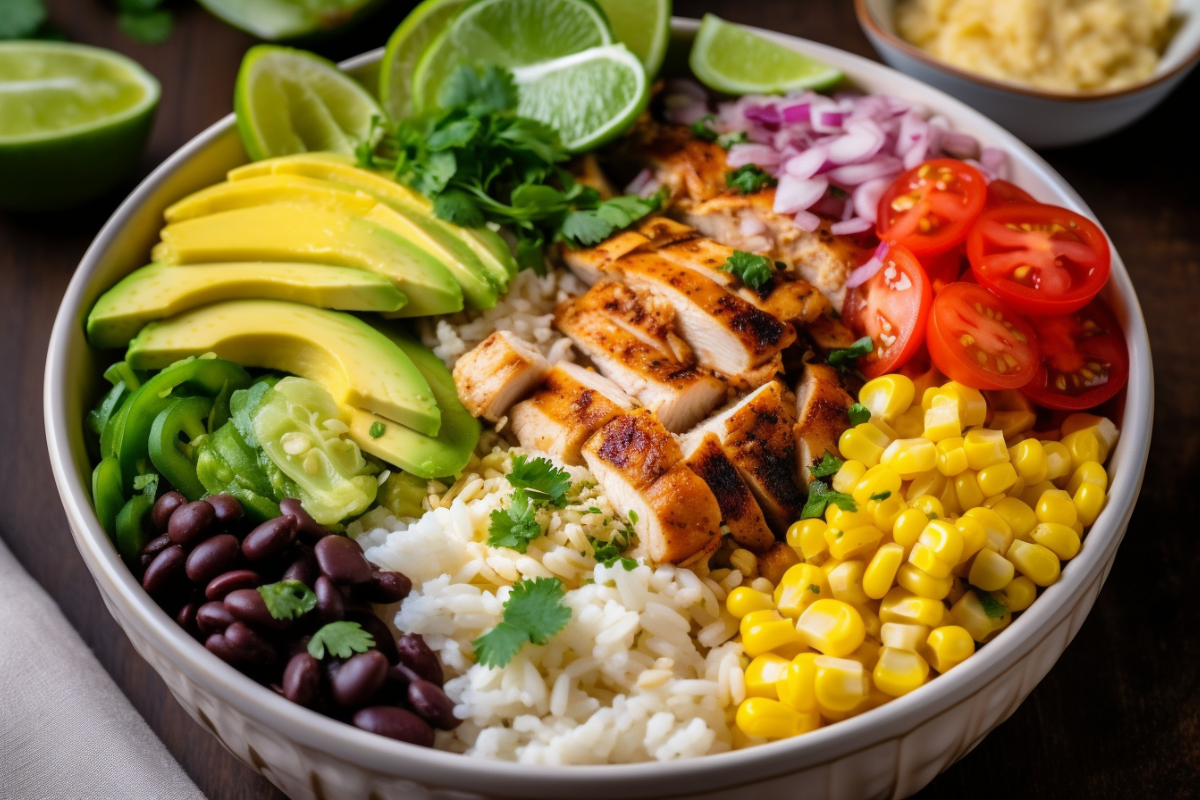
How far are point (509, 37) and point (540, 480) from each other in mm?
2036

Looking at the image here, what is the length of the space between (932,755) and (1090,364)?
146cm

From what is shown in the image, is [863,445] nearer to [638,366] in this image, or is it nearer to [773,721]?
[638,366]

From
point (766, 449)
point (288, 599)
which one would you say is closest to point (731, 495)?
point (766, 449)

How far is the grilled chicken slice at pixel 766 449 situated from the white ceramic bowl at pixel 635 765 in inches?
29.8

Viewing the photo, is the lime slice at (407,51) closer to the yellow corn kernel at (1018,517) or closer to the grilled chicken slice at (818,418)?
the grilled chicken slice at (818,418)

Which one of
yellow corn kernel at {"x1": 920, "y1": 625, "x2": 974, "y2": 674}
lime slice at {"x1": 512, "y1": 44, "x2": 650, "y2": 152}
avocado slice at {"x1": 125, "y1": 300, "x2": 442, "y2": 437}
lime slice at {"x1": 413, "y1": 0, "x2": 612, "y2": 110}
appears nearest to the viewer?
yellow corn kernel at {"x1": 920, "y1": 625, "x2": 974, "y2": 674}

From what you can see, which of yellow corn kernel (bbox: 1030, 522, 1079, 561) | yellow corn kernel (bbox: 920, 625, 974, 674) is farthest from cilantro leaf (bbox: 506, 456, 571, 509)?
yellow corn kernel (bbox: 1030, 522, 1079, 561)

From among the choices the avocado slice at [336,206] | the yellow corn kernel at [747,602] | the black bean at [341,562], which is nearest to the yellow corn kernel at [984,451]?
the yellow corn kernel at [747,602]

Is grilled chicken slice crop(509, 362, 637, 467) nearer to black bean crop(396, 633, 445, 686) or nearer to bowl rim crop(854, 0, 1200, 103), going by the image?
black bean crop(396, 633, 445, 686)

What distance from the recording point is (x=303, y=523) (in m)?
2.73

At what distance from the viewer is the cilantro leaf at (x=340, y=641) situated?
8.16ft

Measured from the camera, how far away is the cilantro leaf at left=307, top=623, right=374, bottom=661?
249 centimetres

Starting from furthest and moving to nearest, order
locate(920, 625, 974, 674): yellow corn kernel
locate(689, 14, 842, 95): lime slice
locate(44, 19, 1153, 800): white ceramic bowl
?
locate(689, 14, 842, 95): lime slice → locate(920, 625, 974, 674): yellow corn kernel → locate(44, 19, 1153, 800): white ceramic bowl

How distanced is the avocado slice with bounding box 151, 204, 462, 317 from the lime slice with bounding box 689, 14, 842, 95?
1.55 m
